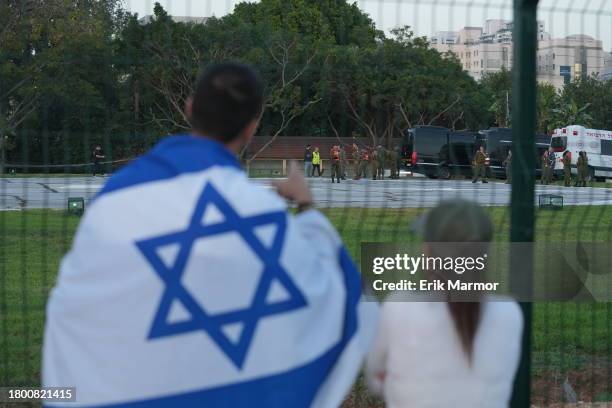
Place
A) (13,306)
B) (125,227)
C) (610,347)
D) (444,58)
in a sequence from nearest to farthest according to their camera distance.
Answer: (125,227) → (444,58) → (610,347) → (13,306)

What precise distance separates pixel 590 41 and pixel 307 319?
9.20 ft

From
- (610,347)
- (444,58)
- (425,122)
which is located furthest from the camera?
(610,347)

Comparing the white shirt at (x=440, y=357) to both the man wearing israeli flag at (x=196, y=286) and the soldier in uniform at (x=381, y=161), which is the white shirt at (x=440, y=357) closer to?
the man wearing israeli flag at (x=196, y=286)

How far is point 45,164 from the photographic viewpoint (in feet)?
14.4

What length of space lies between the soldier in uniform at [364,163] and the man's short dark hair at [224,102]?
8.26ft

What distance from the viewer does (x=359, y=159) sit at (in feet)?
17.6

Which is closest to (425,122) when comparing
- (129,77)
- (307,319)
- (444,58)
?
(444,58)

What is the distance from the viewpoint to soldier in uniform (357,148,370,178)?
5086 mm

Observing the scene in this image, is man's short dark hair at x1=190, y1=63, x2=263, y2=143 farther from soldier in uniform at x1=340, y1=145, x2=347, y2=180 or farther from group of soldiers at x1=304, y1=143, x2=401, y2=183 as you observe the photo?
soldier in uniform at x1=340, y1=145, x2=347, y2=180

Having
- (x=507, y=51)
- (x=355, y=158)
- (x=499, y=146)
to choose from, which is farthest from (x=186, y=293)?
(x=355, y=158)

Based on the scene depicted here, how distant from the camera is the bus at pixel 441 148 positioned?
4.95 metres

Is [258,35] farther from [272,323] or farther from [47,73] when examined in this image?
[272,323]

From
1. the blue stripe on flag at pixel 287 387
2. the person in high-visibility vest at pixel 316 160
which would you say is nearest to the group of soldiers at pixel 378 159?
the person in high-visibility vest at pixel 316 160

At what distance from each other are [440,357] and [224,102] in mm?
939
